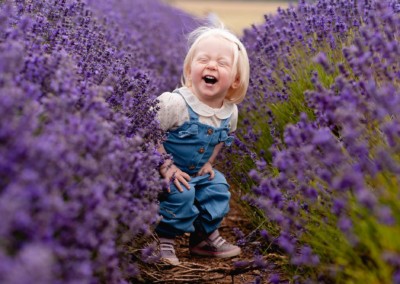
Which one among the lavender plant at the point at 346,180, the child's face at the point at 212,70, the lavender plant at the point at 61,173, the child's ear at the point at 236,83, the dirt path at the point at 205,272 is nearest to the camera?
the lavender plant at the point at 61,173

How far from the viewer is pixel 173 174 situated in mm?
2990

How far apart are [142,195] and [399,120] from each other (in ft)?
3.37

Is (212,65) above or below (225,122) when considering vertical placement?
above

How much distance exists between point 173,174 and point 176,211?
0.20 meters

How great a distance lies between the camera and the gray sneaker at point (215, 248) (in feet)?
10.8

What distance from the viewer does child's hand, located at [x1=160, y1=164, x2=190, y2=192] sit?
2975mm

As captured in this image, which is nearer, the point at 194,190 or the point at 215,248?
the point at 194,190

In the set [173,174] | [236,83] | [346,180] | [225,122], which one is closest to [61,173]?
[346,180]

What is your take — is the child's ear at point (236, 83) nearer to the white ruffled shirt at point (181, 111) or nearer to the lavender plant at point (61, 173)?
the white ruffled shirt at point (181, 111)

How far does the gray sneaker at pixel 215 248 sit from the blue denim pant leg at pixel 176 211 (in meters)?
0.25

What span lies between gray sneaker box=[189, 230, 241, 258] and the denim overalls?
7 cm

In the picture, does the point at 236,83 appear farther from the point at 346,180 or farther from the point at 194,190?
the point at 346,180

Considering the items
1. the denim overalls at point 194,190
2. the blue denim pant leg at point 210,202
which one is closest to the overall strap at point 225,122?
the denim overalls at point 194,190

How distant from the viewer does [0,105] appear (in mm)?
1558
